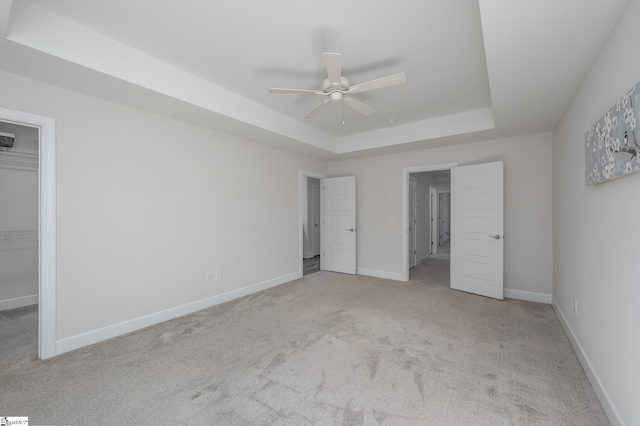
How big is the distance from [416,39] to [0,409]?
3968 millimetres

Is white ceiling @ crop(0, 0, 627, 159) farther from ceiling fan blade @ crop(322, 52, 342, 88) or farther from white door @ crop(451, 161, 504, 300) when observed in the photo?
white door @ crop(451, 161, 504, 300)

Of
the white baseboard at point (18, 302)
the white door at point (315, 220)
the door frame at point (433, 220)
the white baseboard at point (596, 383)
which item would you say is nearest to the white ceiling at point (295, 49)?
the white baseboard at point (596, 383)

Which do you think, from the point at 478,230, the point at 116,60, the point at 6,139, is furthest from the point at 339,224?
the point at 6,139

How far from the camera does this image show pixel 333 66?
205cm

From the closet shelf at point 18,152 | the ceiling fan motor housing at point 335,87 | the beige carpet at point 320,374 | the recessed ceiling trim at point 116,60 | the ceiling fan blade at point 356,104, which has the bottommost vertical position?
the beige carpet at point 320,374

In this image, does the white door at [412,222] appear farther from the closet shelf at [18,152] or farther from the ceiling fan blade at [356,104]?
the closet shelf at [18,152]

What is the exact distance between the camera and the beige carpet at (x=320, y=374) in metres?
1.76

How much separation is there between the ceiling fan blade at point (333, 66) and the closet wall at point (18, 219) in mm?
4130

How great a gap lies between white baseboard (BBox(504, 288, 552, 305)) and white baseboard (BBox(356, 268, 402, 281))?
1675 millimetres

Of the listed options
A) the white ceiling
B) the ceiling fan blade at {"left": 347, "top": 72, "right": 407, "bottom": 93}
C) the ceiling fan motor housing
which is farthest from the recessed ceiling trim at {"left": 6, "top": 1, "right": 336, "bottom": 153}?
the ceiling fan blade at {"left": 347, "top": 72, "right": 407, "bottom": 93}

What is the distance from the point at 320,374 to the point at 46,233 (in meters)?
2.67

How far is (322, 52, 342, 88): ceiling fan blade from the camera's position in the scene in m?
1.92

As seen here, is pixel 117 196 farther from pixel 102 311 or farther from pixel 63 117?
pixel 102 311

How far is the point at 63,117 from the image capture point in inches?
99.4
